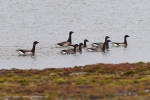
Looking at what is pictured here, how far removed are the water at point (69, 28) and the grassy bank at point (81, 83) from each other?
10083 millimetres

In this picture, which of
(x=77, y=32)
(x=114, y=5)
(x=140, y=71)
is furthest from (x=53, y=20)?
(x=140, y=71)

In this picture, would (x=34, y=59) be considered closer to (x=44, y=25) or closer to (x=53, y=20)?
(x=44, y=25)

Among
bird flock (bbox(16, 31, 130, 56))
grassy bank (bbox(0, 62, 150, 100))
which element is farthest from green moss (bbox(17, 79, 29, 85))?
bird flock (bbox(16, 31, 130, 56))

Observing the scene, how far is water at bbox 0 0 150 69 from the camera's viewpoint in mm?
41719

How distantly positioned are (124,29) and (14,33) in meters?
11.6

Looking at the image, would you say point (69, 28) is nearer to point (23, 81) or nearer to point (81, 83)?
point (23, 81)

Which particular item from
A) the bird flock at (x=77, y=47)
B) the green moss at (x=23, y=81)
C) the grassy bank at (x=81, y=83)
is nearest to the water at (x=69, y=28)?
the bird flock at (x=77, y=47)

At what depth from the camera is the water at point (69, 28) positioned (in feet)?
137

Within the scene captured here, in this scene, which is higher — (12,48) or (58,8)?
(58,8)

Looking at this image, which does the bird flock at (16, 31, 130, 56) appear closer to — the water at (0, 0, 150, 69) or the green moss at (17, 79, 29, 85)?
the water at (0, 0, 150, 69)

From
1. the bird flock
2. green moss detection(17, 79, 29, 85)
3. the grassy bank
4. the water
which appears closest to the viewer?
the grassy bank

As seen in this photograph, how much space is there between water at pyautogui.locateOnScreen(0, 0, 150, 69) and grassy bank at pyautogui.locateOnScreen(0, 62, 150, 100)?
10.1 m

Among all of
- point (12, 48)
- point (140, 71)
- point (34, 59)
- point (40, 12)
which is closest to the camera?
point (140, 71)

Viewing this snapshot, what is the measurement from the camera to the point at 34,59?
41781 millimetres
